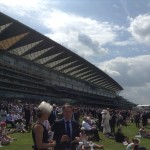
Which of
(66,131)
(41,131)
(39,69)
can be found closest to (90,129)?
(66,131)

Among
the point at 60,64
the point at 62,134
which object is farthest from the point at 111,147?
the point at 60,64

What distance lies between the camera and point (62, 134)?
23.5ft

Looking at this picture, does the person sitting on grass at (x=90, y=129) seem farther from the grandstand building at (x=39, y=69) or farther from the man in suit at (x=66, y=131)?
the grandstand building at (x=39, y=69)

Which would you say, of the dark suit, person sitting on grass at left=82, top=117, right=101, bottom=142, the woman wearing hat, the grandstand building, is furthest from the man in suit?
the grandstand building

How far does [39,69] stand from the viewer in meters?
84.7

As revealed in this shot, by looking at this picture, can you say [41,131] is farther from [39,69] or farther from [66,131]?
[39,69]

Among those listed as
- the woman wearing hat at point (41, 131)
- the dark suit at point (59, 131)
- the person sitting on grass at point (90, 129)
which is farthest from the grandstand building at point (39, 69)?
the woman wearing hat at point (41, 131)

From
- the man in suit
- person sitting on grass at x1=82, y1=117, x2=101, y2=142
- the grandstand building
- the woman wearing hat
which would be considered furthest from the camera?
the grandstand building

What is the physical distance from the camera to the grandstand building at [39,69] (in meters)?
65.7

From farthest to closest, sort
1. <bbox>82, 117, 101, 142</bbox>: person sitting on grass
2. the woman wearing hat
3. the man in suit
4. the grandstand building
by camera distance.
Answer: the grandstand building
<bbox>82, 117, 101, 142</bbox>: person sitting on grass
the man in suit
the woman wearing hat

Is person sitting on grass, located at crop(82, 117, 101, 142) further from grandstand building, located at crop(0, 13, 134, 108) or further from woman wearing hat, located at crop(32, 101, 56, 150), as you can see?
grandstand building, located at crop(0, 13, 134, 108)

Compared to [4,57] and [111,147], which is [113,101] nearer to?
[4,57]

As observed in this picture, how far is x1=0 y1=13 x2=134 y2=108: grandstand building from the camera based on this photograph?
6569 centimetres

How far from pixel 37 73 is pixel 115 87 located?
72.3 m
